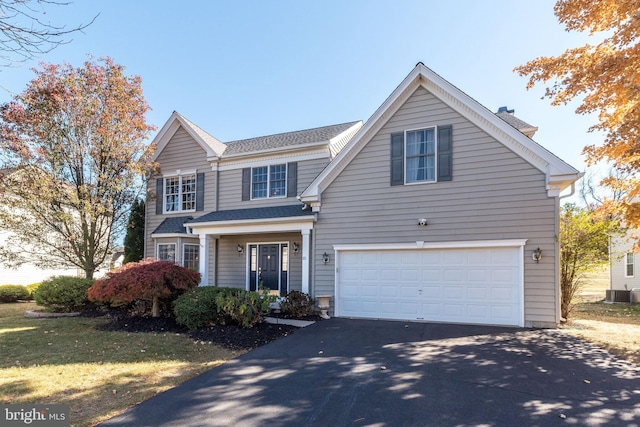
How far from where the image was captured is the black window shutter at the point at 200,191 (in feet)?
47.6

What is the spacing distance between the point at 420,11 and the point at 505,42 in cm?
279

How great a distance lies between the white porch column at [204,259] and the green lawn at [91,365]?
3621 millimetres

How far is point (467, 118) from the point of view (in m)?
9.62

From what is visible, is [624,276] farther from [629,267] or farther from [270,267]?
[270,267]

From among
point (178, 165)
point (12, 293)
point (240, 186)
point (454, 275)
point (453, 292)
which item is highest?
point (178, 165)

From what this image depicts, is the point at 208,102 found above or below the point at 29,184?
above

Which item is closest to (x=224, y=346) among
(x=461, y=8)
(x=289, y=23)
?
(x=461, y=8)

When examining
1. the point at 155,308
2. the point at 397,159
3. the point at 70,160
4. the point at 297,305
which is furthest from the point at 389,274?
the point at 70,160

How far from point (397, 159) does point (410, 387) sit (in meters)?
6.86

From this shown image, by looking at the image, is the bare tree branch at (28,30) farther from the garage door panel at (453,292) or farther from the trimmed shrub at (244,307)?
the garage door panel at (453,292)

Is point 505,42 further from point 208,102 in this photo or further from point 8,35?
point 208,102

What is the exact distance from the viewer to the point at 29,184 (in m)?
12.2

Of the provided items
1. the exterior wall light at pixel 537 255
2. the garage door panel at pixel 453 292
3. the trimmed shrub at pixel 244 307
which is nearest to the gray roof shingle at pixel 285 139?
the trimmed shrub at pixel 244 307

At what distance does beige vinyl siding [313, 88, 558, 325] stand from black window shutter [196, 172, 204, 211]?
19.5 ft
